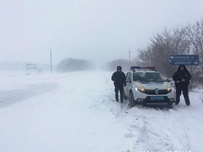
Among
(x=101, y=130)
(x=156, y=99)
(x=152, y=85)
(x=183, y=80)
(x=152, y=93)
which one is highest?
(x=183, y=80)

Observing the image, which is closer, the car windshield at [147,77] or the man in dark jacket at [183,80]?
the man in dark jacket at [183,80]

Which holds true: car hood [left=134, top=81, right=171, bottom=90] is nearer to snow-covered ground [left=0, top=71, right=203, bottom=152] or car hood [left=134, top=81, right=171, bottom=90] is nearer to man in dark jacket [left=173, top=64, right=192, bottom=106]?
man in dark jacket [left=173, top=64, right=192, bottom=106]

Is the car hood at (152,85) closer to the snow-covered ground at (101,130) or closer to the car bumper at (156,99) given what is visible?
the car bumper at (156,99)

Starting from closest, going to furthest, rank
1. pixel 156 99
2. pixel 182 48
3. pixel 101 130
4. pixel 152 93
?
pixel 101 130 → pixel 156 99 → pixel 152 93 → pixel 182 48

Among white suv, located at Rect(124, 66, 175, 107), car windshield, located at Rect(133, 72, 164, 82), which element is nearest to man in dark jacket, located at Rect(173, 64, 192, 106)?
white suv, located at Rect(124, 66, 175, 107)

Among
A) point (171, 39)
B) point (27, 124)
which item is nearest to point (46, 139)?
point (27, 124)

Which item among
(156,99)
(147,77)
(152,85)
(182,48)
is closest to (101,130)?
(156,99)

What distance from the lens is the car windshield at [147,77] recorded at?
9.32 metres

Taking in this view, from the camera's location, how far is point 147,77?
9.52m

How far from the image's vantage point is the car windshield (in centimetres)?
932

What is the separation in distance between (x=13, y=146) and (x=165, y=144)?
331 cm

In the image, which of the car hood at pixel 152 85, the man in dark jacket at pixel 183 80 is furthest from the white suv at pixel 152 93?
the man in dark jacket at pixel 183 80

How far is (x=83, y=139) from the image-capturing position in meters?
4.76

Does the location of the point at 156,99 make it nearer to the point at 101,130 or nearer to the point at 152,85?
the point at 152,85
